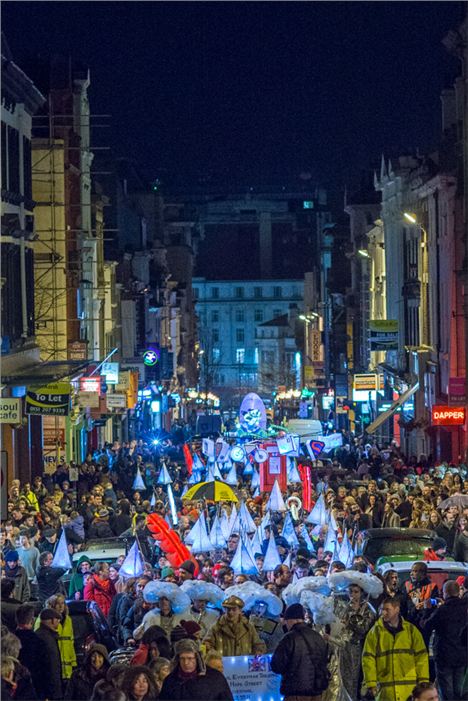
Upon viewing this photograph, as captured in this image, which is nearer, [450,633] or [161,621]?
[450,633]

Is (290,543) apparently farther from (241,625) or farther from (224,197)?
(224,197)

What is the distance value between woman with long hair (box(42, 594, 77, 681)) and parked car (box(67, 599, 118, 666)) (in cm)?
149

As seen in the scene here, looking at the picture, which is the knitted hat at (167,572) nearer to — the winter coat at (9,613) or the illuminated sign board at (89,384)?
the winter coat at (9,613)

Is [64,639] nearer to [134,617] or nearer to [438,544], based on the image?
[134,617]

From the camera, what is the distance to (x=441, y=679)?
51.8ft

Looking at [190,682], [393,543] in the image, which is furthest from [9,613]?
[393,543]

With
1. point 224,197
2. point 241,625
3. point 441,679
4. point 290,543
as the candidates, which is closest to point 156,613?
point 241,625

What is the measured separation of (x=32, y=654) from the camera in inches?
592

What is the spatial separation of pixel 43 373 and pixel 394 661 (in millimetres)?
28164

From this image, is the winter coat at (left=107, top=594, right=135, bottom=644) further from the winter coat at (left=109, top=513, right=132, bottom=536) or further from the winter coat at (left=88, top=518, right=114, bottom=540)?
the winter coat at (left=109, top=513, right=132, bottom=536)

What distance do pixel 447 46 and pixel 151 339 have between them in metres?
49.4

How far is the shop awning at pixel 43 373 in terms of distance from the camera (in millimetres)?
38500

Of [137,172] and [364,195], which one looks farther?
[137,172]

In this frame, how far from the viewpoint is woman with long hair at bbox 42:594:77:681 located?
51.8 feet
